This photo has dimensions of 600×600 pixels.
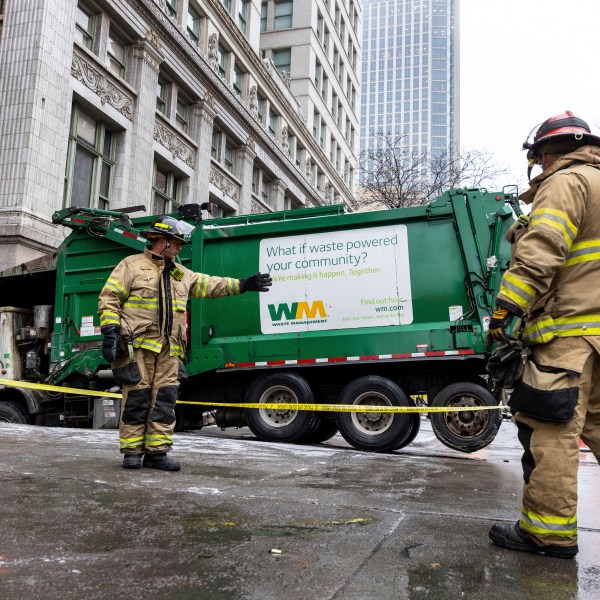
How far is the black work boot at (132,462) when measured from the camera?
4.47m

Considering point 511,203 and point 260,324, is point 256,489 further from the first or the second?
point 511,203

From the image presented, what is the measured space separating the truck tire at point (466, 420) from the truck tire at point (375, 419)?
40cm

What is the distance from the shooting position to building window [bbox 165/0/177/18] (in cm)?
1925

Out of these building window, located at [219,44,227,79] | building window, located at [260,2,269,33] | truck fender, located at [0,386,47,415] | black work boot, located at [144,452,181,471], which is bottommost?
black work boot, located at [144,452,181,471]

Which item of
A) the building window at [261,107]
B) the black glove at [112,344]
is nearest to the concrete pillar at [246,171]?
the building window at [261,107]

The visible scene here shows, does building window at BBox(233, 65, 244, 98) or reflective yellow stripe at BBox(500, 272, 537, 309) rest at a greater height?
building window at BBox(233, 65, 244, 98)

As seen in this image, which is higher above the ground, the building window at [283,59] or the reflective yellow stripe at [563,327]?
the building window at [283,59]

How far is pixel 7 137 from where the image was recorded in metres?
13.2

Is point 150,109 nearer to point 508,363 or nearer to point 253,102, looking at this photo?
point 253,102

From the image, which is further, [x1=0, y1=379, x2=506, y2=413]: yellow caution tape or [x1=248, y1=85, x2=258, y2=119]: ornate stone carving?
[x1=248, y1=85, x2=258, y2=119]: ornate stone carving

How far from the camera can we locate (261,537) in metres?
2.60

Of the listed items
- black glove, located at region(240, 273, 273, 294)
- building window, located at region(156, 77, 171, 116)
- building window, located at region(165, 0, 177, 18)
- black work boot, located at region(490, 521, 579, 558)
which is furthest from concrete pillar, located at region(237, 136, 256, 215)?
black work boot, located at region(490, 521, 579, 558)

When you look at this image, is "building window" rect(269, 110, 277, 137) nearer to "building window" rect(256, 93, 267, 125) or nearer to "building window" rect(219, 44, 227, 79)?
"building window" rect(256, 93, 267, 125)

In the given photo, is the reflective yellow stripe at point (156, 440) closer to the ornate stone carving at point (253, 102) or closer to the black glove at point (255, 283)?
the black glove at point (255, 283)
